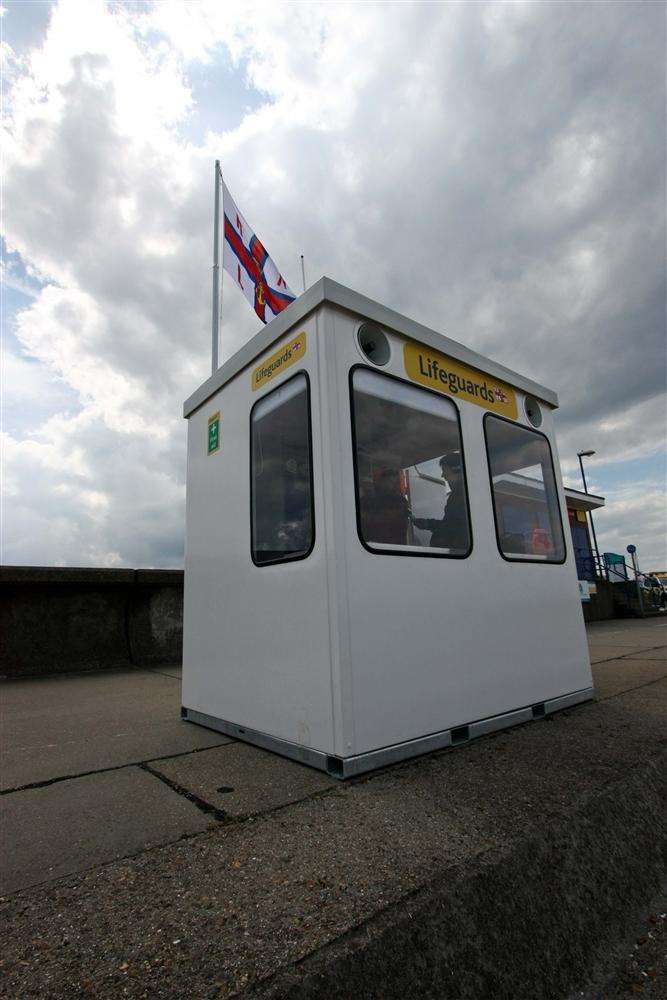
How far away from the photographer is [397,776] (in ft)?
7.37

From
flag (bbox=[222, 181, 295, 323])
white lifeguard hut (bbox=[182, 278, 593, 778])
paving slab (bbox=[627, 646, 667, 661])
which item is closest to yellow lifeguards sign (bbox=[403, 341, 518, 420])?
white lifeguard hut (bbox=[182, 278, 593, 778])

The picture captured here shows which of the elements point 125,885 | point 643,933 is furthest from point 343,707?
point 643,933

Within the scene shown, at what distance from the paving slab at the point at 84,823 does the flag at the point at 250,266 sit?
6.11 m

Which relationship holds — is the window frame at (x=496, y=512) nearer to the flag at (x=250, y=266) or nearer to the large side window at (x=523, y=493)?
the large side window at (x=523, y=493)

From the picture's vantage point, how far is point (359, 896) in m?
1.36

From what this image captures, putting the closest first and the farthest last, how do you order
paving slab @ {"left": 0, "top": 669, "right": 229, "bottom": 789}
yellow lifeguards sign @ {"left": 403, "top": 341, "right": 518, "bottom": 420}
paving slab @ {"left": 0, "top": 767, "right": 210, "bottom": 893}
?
paving slab @ {"left": 0, "top": 767, "right": 210, "bottom": 893} < paving slab @ {"left": 0, "top": 669, "right": 229, "bottom": 789} < yellow lifeguards sign @ {"left": 403, "top": 341, "right": 518, "bottom": 420}

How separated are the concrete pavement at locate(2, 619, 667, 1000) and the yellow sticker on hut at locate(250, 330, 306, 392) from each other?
1990mm

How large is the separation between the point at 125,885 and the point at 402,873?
0.75 metres

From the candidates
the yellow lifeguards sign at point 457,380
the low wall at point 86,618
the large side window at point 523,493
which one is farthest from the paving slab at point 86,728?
the yellow lifeguards sign at point 457,380

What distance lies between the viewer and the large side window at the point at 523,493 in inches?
137

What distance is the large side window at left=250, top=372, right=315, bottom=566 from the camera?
8.96 ft

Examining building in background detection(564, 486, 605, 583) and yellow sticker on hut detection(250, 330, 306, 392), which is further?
building in background detection(564, 486, 605, 583)

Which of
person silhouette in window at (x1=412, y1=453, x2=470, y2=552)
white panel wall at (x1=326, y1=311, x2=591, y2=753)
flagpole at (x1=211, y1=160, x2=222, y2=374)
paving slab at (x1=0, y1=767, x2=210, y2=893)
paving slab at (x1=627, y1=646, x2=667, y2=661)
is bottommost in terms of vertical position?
paving slab at (x1=0, y1=767, x2=210, y2=893)

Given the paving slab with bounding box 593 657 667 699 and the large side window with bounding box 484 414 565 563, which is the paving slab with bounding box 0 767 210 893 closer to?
the large side window with bounding box 484 414 565 563
